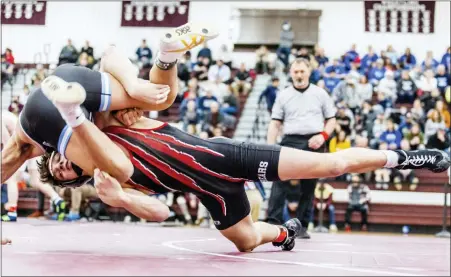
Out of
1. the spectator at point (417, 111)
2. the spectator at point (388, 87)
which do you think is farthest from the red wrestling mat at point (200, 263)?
the spectator at point (388, 87)

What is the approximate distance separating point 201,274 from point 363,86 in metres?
11.8

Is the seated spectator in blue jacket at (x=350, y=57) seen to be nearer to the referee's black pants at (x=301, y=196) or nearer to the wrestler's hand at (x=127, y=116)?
the referee's black pants at (x=301, y=196)

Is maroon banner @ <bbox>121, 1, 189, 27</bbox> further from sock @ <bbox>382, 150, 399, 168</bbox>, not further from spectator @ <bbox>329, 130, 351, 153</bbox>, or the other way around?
sock @ <bbox>382, 150, 399, 168</bbox>

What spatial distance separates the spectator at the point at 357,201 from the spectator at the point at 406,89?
3741 mm

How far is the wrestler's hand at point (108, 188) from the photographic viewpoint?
3.43m

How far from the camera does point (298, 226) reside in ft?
15.7

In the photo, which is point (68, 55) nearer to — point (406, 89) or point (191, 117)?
point (191, 117)

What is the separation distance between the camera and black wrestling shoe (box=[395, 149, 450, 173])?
4.21 m

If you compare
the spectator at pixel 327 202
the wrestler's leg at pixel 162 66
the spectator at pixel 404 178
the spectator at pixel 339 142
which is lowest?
the spectator at pixel 327 202

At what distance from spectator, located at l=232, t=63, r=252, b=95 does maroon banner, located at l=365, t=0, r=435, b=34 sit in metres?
4.53

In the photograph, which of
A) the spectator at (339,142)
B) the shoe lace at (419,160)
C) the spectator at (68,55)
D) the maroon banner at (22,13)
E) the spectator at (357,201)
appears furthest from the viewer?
the maroon banner at (22,13)

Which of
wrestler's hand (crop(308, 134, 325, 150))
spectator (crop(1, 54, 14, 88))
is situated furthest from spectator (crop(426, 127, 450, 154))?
spectator (crop(1, 54, 14, 88))

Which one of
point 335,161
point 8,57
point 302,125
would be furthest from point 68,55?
point 335,161

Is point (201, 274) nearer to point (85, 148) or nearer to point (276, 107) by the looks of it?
point (85, 148)
